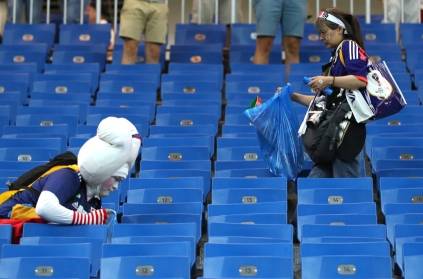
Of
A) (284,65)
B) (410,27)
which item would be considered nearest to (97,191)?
(284,65)

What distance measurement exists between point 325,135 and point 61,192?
198cm

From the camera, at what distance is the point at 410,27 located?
11.4 metres

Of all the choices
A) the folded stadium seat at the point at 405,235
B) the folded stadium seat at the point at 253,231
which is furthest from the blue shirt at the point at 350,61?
the folded stadium seat at the point at 253,231

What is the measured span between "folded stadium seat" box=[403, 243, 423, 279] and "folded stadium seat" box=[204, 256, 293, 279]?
A: 0.60 m

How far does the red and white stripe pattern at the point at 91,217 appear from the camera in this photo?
649 cm

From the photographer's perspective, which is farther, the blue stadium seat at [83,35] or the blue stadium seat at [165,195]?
the blue stadium seat at [83,35]

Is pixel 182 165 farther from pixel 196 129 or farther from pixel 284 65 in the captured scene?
pixel 284 65

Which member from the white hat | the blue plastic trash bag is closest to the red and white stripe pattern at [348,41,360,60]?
the blue plastic trash bag

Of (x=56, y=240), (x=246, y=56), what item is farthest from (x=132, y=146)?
(x=246, y=56)

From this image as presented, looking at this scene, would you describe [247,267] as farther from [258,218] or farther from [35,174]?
[35,174]

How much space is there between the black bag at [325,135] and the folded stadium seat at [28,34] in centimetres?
445

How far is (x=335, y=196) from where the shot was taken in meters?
7.20

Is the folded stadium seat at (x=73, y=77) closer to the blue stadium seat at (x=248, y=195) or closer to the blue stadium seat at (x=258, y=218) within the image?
the blue stadium seat at (x=248, y=195)

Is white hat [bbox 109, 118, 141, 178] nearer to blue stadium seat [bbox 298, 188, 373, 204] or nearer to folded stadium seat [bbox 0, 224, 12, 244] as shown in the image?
folded stadium seat [bbox 0, 224, 12, 244]
